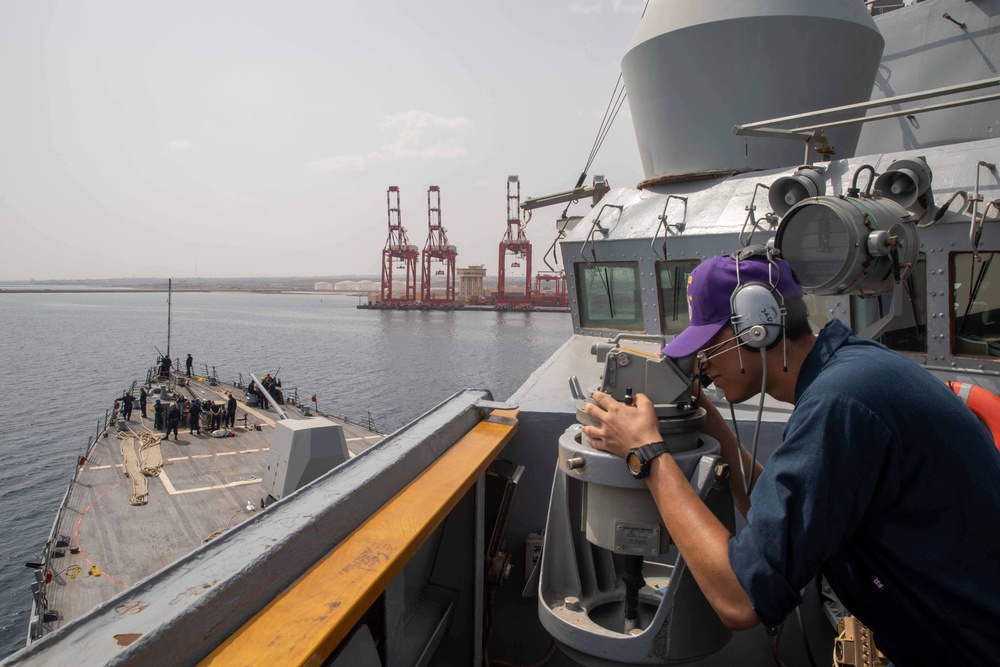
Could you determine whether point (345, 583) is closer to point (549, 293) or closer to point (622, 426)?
point (622, 426)

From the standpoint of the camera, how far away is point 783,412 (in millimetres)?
3135

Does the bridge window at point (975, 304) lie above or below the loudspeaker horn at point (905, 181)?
below

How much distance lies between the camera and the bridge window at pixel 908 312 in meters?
4.20

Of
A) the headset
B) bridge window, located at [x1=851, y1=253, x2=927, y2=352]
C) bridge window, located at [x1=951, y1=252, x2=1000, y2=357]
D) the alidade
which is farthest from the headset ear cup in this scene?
bridge window, located at [x1=951, y1=252, x2=1000, y2=357]

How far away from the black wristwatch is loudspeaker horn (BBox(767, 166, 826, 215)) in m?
2.95

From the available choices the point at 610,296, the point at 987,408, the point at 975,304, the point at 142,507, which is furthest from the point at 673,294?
the point at 142,507

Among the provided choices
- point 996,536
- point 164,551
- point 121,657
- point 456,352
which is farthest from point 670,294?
point 456,352

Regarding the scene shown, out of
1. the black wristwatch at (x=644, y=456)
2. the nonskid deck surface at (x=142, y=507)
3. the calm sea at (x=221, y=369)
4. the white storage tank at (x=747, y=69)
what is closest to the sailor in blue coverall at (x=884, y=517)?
the black wristwatch at (x=644, y=456)

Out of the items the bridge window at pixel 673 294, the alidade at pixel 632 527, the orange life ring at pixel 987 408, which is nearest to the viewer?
the alidade at pixel 632 527

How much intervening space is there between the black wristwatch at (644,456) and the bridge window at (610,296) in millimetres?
4453

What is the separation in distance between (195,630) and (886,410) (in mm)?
1482

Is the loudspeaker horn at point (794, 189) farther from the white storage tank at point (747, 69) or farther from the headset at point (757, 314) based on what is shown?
the headset at point (757, 314)

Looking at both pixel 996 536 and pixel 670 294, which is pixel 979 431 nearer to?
pixel 996 536

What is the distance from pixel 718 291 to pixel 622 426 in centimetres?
41
